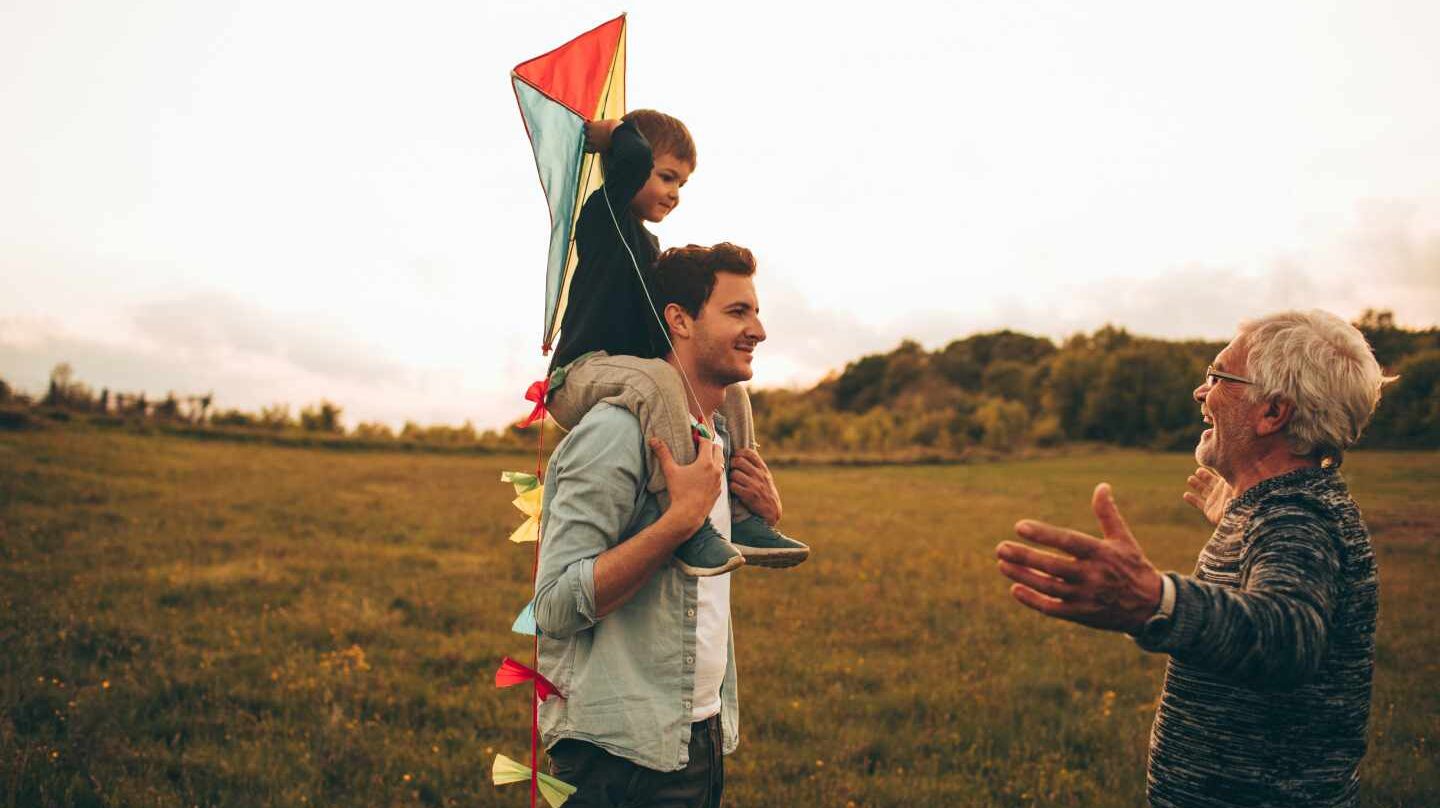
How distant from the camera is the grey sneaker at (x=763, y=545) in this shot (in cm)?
311

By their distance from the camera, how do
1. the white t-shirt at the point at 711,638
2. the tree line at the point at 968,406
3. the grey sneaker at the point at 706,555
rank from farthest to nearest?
the tree line at the point at 968,406
the white t-shirt at the point at 711,638
the grey sneaker at the point at 706,555

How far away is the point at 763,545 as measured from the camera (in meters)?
3.18

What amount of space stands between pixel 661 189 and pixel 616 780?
83.4 inches

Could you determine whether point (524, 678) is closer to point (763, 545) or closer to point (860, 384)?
point (763, 545)

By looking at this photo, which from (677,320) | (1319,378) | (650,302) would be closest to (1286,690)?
(1319,378)

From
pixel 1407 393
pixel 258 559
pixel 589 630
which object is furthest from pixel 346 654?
pixel 1407 393

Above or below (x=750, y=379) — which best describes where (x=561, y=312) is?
above

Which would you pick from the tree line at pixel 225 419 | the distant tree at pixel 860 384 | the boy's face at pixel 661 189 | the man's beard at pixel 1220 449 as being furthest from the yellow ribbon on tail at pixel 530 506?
the distant tree at pixel 860 384

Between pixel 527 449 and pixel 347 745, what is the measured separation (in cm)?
3593

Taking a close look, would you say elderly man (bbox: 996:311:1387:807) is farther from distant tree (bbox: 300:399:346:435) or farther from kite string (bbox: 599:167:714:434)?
distant tree (bbox: 300:399:346:435)

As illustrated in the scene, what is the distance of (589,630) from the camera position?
9.43 feet

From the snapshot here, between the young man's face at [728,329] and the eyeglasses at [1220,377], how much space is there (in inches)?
57.6

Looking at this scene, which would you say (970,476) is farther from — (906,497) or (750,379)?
(750,379)

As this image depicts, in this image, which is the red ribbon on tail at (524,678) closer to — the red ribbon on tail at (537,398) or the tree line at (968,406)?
the red ribbon on tail at (537,398)
